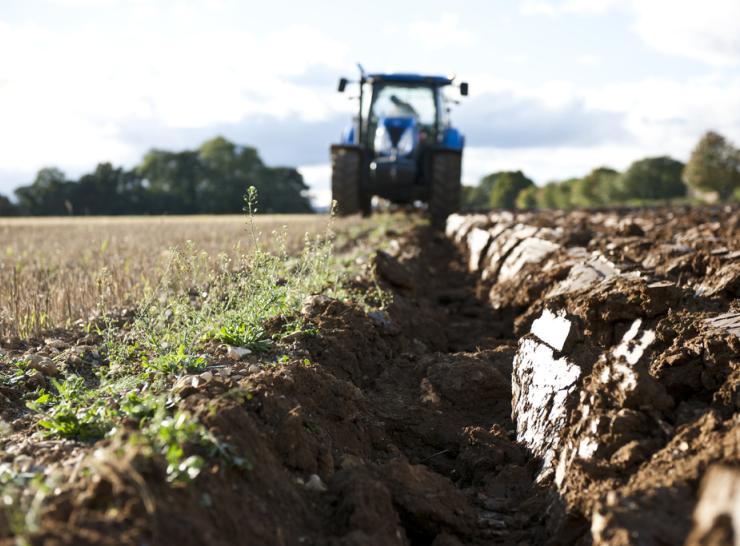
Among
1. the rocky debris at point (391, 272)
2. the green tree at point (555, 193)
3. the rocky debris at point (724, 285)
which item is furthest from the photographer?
the green tree at point (555, 193)

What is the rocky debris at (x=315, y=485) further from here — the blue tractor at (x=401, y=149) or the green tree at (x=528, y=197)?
the green tree at (x=528, y=197)

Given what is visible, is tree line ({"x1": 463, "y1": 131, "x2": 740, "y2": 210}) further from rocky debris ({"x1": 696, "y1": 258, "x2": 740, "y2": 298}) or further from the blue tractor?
rocky debris ({"x1": 696, "y1": 258, "x2": 740, "y2": 298})

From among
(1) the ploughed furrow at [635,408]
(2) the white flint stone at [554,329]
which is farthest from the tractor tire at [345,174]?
(2) the white flint stone at [554,329]

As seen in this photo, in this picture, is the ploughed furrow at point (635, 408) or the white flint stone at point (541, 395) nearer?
the ploughed furrow at point (635, 408)

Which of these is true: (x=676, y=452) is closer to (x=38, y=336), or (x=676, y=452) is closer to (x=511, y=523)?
(x=511, y=523)

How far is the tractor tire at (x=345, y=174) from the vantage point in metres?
14.8

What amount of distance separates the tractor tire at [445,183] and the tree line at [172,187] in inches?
1101

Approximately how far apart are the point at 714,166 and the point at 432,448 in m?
43.6

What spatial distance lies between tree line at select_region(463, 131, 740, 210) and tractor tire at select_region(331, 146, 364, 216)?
1540cm

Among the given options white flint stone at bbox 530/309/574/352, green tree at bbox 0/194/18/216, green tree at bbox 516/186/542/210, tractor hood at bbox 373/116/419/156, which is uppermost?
tractor hood at bbox 373/116/419/156

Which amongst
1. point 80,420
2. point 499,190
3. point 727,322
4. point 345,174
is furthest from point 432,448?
point 499,190

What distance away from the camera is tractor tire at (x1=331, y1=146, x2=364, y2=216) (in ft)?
48.6

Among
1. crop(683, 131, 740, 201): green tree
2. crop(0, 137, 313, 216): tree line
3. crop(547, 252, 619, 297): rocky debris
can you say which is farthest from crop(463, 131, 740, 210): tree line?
crop(547, 252, 619, 297): rocky debris

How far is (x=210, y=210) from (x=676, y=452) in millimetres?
46878
